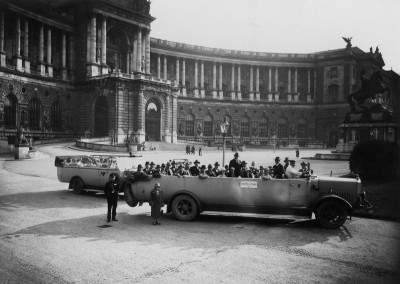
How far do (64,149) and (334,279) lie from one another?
37641mm

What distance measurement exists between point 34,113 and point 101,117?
917cm

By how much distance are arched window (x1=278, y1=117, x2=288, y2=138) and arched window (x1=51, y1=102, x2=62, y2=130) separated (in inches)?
1764

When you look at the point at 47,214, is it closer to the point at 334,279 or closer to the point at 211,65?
the point at 334,279

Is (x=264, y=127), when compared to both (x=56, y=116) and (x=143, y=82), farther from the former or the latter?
(x=56, y=116)

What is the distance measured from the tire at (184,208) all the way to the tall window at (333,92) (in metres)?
70.1

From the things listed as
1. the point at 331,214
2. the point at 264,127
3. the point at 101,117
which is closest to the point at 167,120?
the point at 101,117

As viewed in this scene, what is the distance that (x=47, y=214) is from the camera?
12.8m

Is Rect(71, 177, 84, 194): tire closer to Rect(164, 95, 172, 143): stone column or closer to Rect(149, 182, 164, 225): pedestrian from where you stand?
Rect(149, 182, 164, 225): pedestrian

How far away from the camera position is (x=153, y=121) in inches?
2215

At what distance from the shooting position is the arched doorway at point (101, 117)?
5369 cm

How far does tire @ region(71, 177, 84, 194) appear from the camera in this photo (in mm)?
17547

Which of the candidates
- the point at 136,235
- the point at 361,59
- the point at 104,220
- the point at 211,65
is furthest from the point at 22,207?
the point at 361,59

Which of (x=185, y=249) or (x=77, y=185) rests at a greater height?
(x=77, y=185)

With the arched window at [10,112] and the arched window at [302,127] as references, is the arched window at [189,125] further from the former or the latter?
the arched window at [10,112]
